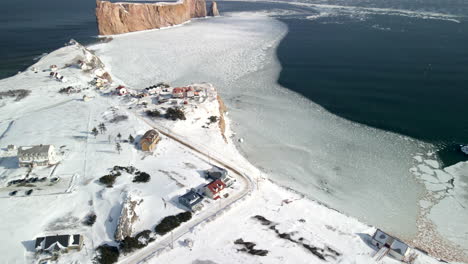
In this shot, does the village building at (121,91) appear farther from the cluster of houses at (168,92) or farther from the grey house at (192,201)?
the grey house at (192,201)

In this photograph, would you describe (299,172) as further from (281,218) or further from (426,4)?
(426,4)

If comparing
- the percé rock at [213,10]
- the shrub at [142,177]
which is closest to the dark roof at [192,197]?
the shrub at [142,177]

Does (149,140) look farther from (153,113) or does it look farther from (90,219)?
(90,219)

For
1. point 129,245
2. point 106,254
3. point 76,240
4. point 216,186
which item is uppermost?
point 216,186

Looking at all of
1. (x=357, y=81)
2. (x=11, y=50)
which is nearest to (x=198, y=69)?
(x=357, y=81)

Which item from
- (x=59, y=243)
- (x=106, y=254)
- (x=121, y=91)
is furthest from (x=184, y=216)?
(x=121, y=91)
